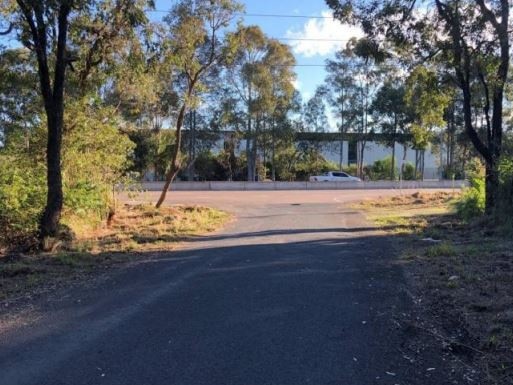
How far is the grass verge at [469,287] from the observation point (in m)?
5.51

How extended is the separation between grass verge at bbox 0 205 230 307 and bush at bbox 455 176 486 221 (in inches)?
338

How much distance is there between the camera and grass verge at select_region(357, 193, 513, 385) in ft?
18.1

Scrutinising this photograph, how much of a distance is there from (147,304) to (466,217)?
14642 mm

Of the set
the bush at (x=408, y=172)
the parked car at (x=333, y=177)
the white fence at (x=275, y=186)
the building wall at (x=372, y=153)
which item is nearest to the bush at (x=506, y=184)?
the white fence at (x=275, y=186)

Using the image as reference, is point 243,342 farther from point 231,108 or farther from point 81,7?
point 231,108

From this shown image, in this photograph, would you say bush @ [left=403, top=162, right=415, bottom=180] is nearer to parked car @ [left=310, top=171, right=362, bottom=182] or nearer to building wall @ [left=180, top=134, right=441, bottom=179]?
building wall @ [left=180, top=134, right=441, bottom=179]

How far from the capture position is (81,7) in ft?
36.7

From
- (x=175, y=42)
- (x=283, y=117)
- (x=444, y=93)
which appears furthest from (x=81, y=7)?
(x=283, y=117)

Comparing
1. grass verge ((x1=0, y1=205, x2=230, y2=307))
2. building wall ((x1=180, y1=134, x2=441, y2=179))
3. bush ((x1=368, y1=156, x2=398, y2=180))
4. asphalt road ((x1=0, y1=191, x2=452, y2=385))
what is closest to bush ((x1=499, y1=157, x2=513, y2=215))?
asphalt road ((x1=0, y1=191, x2=452, y2=385))

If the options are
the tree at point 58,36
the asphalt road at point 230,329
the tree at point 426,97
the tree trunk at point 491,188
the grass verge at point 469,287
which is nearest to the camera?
the asphalt road at point 230,329

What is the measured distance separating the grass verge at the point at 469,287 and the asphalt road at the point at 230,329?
0.36 metres

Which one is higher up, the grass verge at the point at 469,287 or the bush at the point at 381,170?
the bush at the point at 381,170

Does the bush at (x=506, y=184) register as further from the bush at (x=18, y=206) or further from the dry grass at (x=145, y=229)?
the bush at (x=18, y=206)

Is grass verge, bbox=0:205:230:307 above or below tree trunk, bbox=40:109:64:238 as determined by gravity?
below
